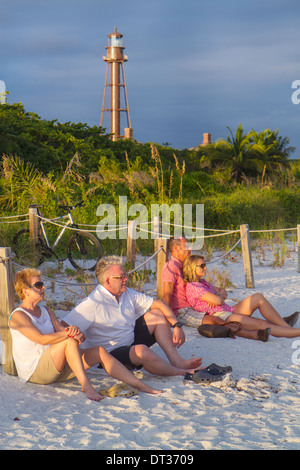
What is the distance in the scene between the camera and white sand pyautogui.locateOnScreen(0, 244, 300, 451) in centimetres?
314

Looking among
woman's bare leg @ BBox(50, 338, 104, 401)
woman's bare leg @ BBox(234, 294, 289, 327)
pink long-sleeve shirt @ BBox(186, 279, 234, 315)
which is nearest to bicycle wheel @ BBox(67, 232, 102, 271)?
pink long-sleeve shirt @ BBox(186, 279, 234, 315)

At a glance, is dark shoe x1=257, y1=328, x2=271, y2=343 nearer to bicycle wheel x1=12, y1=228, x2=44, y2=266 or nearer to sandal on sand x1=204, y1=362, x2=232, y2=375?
sandal on sand x1=204, y1=362, x2=232, y2=375

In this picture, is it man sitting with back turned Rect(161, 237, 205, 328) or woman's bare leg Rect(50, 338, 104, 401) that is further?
man sitting with back turned Rect(161, 237, 205, 328)

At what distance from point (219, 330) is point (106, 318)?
4.98 ft

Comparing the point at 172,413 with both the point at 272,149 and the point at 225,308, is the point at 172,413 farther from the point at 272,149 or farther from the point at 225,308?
the point at 272,149

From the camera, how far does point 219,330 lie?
5.35 meters

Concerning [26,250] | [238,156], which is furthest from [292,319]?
[238,156]

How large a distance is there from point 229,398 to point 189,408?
38 centimetres

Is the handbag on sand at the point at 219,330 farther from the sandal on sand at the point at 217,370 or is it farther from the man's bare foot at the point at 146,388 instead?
the man's bare foot at the point at 146,388

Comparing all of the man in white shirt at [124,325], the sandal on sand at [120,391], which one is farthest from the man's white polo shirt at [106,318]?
the sandal on sand at [120,391]

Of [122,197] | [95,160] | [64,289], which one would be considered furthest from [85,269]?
[95,160]

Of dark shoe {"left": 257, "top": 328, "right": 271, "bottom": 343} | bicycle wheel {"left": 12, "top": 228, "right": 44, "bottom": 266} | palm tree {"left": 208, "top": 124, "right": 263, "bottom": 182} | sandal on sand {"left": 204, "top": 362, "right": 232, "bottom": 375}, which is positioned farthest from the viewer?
palm tree {"left": 208, "top": 124, "right": 263, "bottom": 182}

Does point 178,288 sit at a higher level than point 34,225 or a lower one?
lower

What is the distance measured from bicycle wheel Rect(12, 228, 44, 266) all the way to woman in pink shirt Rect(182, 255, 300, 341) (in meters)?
Result: 3.18
